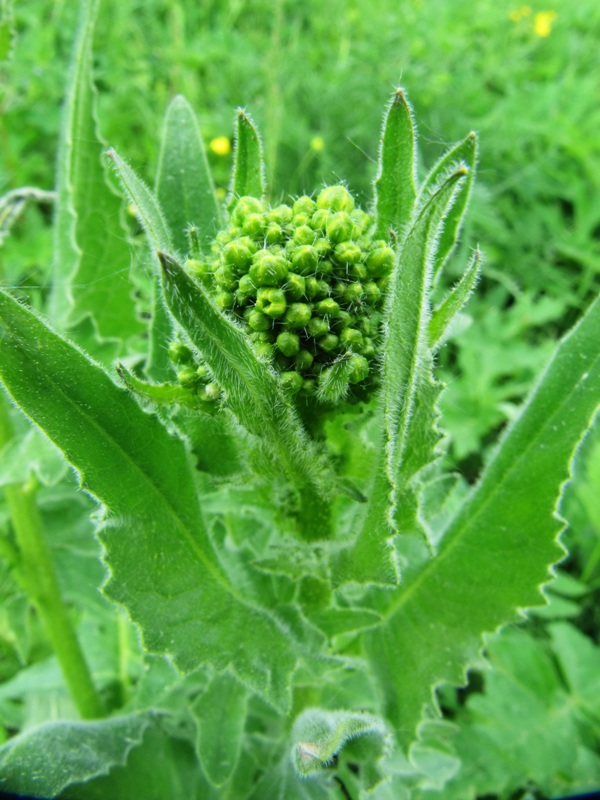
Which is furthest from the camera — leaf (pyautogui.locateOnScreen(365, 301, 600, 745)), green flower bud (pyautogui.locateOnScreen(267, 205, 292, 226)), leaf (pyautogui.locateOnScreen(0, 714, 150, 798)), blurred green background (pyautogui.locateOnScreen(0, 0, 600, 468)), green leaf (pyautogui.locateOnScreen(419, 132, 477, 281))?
blurred green background (pyautogui.locateOnScreen(0, 0, 600, 468))

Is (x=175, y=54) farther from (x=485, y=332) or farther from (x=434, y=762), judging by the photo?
(x=434, y=762)

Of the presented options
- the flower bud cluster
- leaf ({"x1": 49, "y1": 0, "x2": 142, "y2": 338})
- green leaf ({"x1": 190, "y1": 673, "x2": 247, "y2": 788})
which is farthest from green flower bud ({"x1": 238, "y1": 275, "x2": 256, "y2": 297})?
green leaf ({"x1": 190, "y1": 673, "x2": 247, "y2": 788})

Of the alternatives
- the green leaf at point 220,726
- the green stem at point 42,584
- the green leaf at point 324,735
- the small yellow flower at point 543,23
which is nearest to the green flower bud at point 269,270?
the green leaf at point 324,735

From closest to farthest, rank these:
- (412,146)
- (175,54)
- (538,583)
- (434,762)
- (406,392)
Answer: (406,392) → (412,146) → (538,583) → (434,762) → (175,54)

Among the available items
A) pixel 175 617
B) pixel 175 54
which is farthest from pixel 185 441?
pixel 175 54

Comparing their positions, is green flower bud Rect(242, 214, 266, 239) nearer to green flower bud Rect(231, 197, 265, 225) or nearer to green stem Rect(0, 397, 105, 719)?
green flower bud Rect(231, 197, 265, 225)

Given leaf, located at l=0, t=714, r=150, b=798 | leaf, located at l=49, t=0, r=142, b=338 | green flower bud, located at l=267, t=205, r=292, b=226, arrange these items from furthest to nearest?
leaf, located at l=49, t=0, r=142, b=338
leaf, located at l=0, t=714, r=150, b=798
green flower bud, located at l=267, t=205, r=292, b=226

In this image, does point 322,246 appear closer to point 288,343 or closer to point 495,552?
point 288,343

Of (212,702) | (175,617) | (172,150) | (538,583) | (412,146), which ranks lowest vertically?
(212,702)
